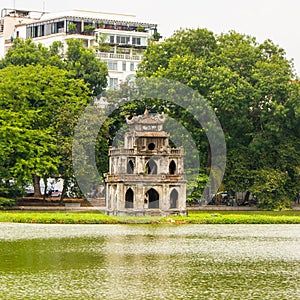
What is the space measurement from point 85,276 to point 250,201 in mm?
56172

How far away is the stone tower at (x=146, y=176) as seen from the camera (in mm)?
78125

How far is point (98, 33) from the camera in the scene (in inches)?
4818

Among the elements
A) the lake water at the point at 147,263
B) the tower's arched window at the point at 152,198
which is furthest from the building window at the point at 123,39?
the lake water at the point at 147,263

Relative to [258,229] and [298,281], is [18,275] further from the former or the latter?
[258,229]

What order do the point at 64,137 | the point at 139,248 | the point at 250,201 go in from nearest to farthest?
1. the point at 139,248
2. the point at 64,137
3. the point at 250,201

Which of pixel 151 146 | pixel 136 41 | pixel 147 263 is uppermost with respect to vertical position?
pixel 136 41

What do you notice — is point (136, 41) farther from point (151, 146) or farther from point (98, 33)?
point (151, 146)

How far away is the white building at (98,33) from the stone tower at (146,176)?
1597 inches

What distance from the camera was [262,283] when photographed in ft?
140

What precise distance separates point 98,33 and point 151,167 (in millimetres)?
43389

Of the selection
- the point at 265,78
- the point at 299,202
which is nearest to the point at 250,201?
the point at 299,202

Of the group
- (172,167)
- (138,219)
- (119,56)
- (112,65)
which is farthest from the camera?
(119,56)

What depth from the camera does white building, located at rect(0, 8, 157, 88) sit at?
12150 cm

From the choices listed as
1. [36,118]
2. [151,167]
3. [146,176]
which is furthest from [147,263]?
[36,118]
